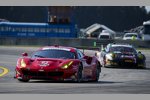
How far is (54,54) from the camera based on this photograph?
677 inches

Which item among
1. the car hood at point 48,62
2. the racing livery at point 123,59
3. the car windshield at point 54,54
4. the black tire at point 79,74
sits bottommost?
the racing livery at point 123,59

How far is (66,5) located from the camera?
7181 centimetres

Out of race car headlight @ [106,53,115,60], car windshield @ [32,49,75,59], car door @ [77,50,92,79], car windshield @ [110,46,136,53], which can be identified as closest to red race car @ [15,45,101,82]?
car windshield @ [32,49,75,59]

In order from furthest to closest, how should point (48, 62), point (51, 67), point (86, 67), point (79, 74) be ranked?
point (86, 67) → point (79, 74) → point (48, 62) → point (51, 67)

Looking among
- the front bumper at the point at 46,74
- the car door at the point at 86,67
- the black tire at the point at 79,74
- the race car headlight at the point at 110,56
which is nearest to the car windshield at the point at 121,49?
the race car headlight at the point at 110,56

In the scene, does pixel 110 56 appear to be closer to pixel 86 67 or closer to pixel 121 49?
pixel 121 49

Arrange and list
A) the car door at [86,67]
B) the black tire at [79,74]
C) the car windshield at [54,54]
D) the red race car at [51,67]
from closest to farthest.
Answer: the red race car at [51,67]
the black tire at [79,74]
the car windshield at [54,54]
the car door at [86,67]

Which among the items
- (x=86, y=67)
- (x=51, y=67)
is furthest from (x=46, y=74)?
(x=86, y=67)

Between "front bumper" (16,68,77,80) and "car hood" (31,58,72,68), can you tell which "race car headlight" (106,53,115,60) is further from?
"front bumper" (16,68,77,80)

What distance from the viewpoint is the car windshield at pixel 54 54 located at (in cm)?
1711

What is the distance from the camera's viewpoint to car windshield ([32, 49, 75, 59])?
17.1 m

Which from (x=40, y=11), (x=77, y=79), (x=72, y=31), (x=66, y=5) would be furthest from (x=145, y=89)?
(x=40, y=11)

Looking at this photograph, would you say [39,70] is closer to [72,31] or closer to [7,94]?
[7,94]

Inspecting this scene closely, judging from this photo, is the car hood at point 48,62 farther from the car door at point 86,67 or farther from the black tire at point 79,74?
Answer: the car door at point 86,67
